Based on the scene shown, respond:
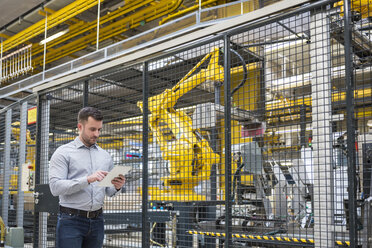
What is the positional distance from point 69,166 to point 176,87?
2.08 meters

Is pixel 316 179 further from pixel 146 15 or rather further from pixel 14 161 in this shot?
pixel 146 15

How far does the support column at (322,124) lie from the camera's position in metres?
2.75

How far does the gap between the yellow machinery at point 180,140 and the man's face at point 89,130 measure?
155 cm

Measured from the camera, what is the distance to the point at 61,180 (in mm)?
2695

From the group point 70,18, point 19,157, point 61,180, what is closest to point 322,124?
point 61,180

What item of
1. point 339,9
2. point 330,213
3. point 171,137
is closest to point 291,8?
point 339,9

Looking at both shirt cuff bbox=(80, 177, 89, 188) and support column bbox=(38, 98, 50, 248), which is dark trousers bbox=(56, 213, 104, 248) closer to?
shirt cuff bbox=(80, 177, 89, 188)

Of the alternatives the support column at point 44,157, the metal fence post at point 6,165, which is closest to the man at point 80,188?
the support column at point 44,157

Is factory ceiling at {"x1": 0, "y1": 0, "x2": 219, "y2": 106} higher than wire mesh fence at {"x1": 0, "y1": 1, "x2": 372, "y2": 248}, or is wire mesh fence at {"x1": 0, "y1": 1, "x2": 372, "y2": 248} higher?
factory ceiling at {"x1": 0, "y1": 0, "x2": 219, "y2": 106}

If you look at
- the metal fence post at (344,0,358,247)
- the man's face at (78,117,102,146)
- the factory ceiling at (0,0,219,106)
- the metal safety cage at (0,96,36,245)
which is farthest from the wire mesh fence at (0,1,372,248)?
the factory ceiling at (0,0,219,106)

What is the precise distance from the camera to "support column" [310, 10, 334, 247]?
9.02 feet

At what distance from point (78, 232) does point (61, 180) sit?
391 mm

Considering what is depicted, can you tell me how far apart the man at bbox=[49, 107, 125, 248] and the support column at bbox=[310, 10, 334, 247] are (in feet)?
4.71

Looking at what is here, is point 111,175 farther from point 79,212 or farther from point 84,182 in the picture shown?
Answer: point 79,212
